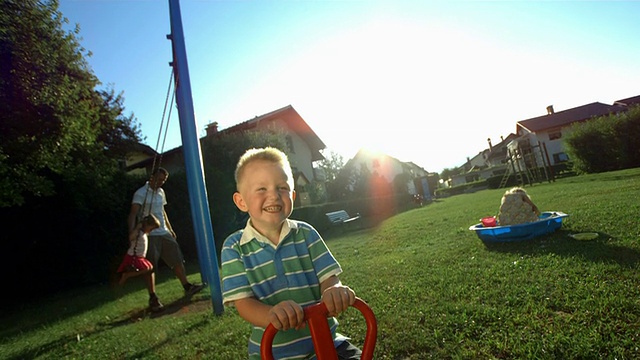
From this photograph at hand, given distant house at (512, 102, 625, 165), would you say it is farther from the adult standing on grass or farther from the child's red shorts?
the child's red shorts

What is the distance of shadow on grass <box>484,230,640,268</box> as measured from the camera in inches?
159

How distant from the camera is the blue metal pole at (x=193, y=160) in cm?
491

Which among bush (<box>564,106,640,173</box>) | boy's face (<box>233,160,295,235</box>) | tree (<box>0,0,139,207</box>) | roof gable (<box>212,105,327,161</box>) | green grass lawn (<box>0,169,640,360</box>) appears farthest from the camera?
bush (<box>564,106,640,173</box>)

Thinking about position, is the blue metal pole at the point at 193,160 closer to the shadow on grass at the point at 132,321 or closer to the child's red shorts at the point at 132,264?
the shadow on grass at the point at 132,321

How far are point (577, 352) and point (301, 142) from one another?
2806 cm

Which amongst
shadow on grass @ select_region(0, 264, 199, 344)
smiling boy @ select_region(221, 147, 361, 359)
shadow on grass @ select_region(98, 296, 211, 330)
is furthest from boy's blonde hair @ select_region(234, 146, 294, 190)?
shadow on grass @ select_region(0, 264, 199, 344)

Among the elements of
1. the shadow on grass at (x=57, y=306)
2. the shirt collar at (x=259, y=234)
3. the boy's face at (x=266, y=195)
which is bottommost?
the shadow on grass at (x=57, y=306)

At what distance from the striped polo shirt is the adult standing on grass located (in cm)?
459

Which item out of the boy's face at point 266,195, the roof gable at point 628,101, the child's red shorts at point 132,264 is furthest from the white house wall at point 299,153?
the roof gable at point 628,101

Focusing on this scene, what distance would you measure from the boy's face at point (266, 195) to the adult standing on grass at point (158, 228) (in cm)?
457

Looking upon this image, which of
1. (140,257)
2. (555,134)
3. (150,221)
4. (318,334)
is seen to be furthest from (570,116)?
(318,334)

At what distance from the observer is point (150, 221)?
5.84m

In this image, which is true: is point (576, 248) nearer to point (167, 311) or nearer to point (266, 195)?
point (266, 195)

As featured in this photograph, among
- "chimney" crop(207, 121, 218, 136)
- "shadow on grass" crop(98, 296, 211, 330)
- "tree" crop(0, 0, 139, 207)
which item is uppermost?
"chimney" crop(207, 121, 218, 136)
